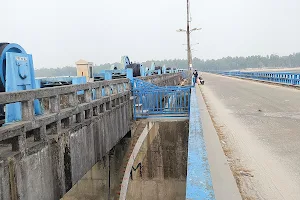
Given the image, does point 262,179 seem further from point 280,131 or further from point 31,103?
point 31,103

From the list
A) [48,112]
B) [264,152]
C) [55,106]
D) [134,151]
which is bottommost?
[134,151]

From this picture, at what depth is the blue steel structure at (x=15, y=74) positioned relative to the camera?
471cm

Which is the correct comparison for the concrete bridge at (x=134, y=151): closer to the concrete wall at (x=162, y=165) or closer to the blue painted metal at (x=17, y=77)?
the concrete wall at (x=162, y=165)

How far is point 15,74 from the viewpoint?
196 inches

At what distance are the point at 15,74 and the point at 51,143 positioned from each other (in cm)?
139

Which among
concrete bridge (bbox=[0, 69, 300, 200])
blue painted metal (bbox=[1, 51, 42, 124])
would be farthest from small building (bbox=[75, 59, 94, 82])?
blue painted metal (bbox=[1, 51, 42, 124])

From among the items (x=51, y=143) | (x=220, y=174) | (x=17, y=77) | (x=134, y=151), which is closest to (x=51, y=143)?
(x=51, y=143)

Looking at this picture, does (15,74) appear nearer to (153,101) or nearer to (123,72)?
(153,101)

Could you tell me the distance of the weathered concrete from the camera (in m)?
3.98

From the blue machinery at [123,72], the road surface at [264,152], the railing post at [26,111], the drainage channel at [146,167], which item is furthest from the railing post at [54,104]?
the blue machinery at [123,72]

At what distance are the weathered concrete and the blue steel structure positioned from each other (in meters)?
0.38

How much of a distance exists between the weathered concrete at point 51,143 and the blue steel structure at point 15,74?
14.9 inches

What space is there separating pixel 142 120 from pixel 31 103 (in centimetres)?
716

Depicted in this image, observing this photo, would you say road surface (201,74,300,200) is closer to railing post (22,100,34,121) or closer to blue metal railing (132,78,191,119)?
blue metal railing (132,78,191,119)
